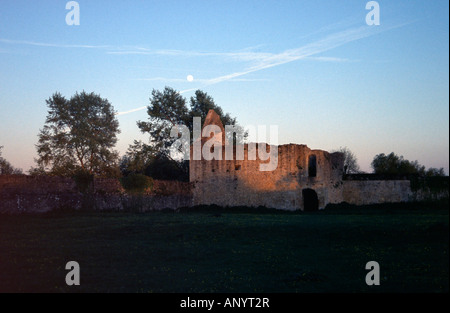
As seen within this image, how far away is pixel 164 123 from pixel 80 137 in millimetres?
10468

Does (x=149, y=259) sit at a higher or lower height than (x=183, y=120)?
lower

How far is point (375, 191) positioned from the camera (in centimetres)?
3584

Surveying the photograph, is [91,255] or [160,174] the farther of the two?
[160,174]

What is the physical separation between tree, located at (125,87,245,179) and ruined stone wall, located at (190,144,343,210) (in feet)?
45.3

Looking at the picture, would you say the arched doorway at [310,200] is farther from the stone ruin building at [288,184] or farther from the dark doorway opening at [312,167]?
the dark doorway opening at [312,167]

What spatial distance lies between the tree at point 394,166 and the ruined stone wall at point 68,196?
1317 inches

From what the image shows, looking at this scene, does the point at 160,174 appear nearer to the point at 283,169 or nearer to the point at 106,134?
the point at 106,134

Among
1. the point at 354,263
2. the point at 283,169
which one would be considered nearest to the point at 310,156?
the point at 283,169

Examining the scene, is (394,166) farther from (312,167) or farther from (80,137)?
(80,137)
